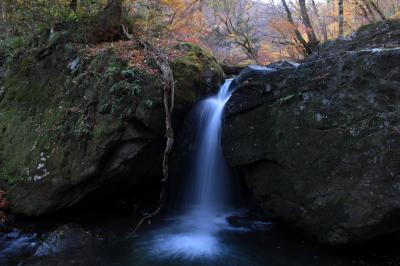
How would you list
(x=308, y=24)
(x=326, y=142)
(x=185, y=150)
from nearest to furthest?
1. (x=326, y=142)
2. (x=185, y=150)
3. (x=308, y=24)

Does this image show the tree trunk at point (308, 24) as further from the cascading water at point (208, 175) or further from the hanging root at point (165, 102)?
the hanging root at point (165, 102)

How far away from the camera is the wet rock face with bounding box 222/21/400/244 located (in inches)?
211

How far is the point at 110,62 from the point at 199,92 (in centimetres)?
213

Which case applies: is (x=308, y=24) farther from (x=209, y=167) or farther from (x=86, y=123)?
(x=86, y=123)

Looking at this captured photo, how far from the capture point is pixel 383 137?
538 centimetres

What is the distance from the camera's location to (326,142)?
594cm

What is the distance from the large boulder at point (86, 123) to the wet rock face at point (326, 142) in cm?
159

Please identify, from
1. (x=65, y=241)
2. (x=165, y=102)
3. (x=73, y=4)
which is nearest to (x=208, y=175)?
(x=165, y=102)

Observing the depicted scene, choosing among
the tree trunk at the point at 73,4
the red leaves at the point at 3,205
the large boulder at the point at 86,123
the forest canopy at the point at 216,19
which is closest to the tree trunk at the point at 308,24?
the forest canopy at the point at 216,19

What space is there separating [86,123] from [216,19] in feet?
55.3

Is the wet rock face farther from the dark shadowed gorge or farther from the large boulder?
the large boulder

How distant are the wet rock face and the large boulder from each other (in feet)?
5.22

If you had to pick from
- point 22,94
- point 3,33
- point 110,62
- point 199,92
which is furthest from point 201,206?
point 3,33

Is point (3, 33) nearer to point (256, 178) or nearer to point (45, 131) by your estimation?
point (45, 131)
